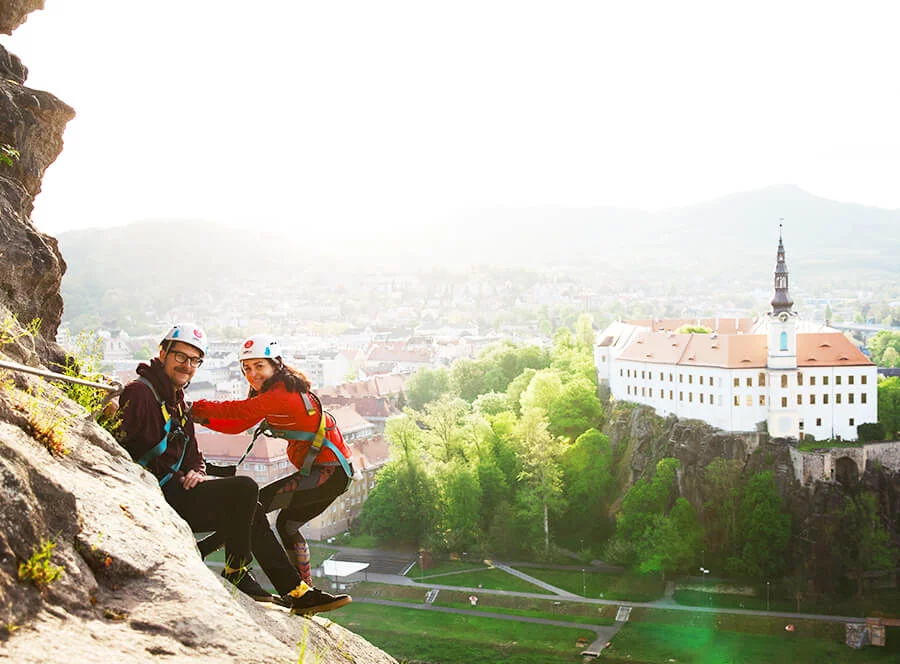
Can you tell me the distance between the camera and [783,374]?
56.9m

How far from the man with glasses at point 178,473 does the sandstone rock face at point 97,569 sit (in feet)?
2.10

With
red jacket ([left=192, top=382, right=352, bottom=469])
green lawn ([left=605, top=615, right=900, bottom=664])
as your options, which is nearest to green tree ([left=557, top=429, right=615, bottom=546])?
green lawn ([left=605, top=615, right=900, bottom=664])

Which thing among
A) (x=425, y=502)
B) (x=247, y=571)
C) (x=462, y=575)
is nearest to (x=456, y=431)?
(x=425, y=502)

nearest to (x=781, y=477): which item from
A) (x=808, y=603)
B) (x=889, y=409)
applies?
(x=808, y=603)

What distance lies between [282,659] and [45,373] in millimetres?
1999

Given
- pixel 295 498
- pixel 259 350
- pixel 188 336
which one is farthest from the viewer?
pixel 295 498

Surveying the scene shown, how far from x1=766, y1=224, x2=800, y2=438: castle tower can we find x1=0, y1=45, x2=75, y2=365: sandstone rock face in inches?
2076

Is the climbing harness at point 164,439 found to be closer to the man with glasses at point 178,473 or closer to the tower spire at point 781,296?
the man with glasses at point 178,473

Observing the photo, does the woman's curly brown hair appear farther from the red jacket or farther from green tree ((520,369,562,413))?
green tree ((520,369,562,413))

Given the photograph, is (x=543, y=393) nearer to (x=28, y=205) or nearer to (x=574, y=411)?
(x=574, y=411)

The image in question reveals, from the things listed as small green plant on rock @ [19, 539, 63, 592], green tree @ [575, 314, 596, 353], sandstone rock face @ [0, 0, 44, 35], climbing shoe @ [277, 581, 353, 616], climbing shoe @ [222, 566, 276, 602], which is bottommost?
green tree @ [575, 314, 596, 353]

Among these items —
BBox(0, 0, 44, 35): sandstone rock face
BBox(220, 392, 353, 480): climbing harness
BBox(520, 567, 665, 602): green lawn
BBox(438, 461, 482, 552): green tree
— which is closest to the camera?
BBox(220, 392, 353, 480): climbing harness

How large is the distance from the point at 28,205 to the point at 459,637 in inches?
1499

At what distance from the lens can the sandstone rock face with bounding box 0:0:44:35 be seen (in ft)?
31.9
